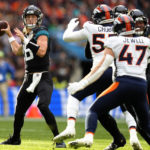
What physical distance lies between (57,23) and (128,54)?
12.6 metres

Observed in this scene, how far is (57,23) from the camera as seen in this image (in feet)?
58.2

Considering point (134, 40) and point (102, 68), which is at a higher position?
point (134, 40)

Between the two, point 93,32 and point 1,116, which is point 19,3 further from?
point 93,32

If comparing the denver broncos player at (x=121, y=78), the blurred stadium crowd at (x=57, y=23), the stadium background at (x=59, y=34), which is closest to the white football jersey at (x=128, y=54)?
the denver broncos player at (x=121, y=78)

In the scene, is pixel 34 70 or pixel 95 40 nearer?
pixel 95 40

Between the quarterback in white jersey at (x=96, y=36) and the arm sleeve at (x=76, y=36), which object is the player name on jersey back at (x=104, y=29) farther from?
the arm sleeve at (x=76, y=36)

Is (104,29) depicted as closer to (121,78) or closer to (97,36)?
(97,36)

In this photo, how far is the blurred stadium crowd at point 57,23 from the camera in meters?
17.2

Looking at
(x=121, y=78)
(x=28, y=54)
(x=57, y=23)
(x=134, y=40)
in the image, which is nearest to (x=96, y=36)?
(x=134, y=40)

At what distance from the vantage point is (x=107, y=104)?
207 inches

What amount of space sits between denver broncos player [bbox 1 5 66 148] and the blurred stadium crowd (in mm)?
9974

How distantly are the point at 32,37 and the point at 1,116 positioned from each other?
8098 millimetres

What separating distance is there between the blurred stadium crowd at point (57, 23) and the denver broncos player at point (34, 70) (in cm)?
997

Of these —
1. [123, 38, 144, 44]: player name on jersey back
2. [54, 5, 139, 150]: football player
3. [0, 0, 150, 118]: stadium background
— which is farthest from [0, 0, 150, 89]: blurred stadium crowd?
[123, 38, 144, 44]: player name on jersey back
